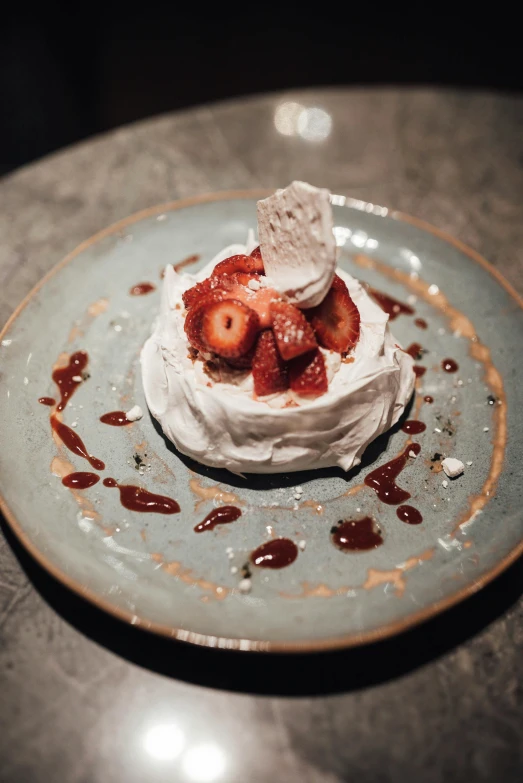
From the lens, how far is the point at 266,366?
2.78m

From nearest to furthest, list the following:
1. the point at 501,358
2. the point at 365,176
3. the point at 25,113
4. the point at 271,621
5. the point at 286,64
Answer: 1. the point at 271,621
2. the point at 501,358
3. the point at 365,176
4. the point at 25,113
5. the point at 286,64

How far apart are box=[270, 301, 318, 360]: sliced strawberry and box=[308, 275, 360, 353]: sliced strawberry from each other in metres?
0.16

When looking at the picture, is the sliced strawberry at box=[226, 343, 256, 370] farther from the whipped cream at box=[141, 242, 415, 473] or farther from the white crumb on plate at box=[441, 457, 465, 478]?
the white crumb on plate at box=[441, 457, 465, 478]

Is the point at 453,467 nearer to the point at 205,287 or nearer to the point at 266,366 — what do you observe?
the point at 266,366

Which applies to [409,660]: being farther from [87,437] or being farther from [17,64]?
[17,64]

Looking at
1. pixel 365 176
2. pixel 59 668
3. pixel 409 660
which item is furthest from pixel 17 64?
pixel 409 660

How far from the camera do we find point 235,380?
288cm

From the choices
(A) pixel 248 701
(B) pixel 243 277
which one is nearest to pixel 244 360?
(B) pixel 243 277

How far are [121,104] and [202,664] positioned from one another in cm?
620

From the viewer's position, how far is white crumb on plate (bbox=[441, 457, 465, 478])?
110 inches

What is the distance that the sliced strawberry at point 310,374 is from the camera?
277cm

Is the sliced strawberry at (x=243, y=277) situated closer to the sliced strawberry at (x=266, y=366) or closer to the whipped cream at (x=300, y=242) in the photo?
the whipped cream at (x=300, y=242)

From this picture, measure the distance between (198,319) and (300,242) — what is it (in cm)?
58

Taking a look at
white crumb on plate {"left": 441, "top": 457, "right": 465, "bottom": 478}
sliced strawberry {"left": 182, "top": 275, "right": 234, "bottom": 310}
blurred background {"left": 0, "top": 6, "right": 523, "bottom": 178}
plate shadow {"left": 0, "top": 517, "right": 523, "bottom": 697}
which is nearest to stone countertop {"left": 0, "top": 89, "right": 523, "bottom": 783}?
plate shadow {"left": 0, "top": 517, "right": 523, "bottom": 697}
